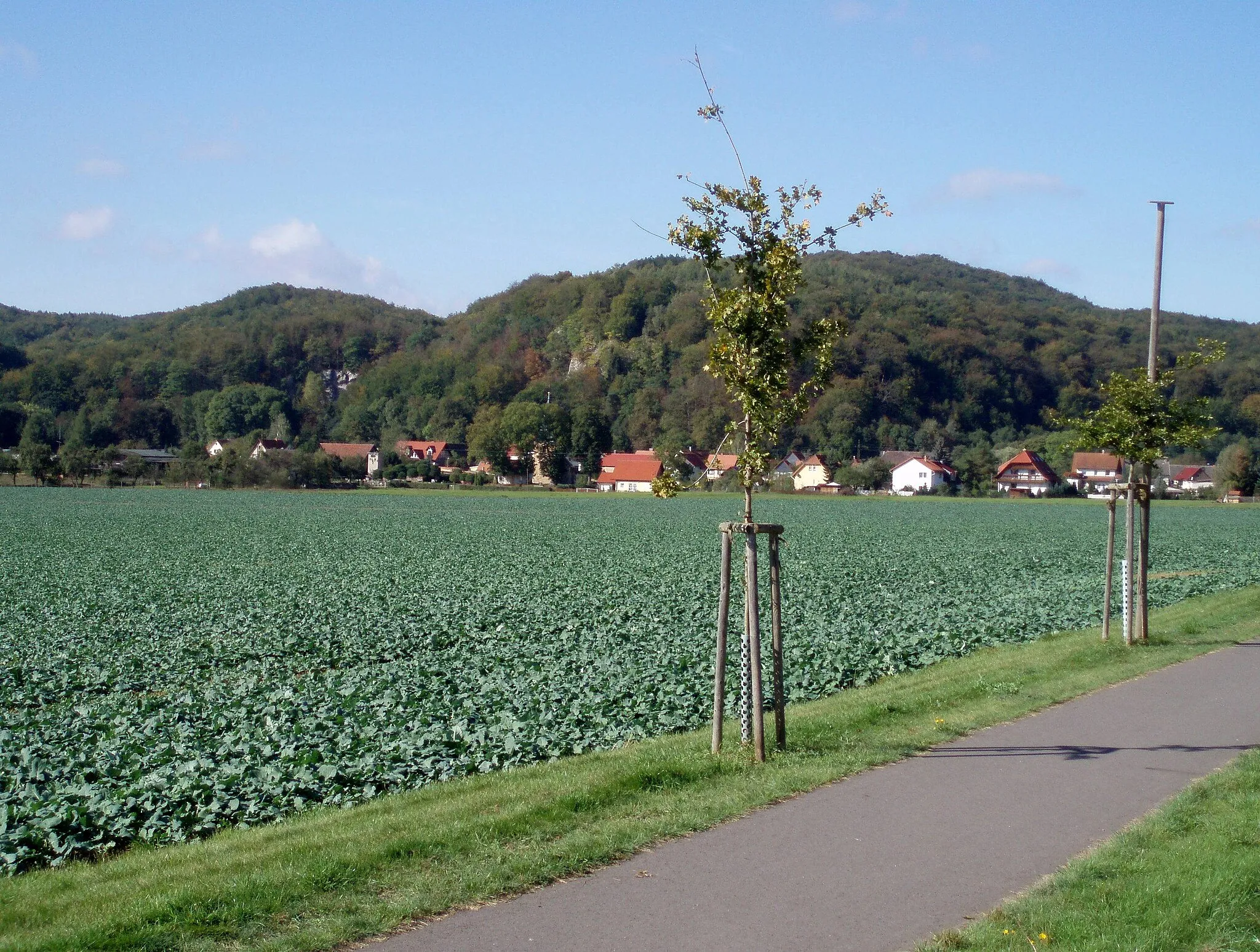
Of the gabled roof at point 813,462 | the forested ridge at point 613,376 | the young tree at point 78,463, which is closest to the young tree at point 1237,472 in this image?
the forested ridge at point 613,376

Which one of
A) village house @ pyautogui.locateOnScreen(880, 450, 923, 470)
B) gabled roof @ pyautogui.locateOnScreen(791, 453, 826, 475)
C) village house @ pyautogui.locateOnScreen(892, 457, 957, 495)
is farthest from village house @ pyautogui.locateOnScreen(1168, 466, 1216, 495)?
gabled roof @ pyautogui.locateOnScreen(791, 453, 826, 475)

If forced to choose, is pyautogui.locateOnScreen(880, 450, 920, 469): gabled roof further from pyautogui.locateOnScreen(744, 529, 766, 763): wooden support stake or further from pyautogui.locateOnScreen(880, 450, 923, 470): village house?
pyautogui.locateOnScreen(744, 529, 766, 763): wooden support stake

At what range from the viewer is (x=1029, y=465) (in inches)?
5143

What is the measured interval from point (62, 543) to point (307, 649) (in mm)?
26004

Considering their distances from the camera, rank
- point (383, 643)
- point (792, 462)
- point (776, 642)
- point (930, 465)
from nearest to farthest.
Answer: point (776, 642) < point (383, 643) < point (930, 465) < point (792, 462)

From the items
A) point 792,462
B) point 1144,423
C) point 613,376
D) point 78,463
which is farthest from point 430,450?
point 1144,423

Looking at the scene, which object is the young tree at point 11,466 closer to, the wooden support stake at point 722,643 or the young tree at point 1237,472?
the wooden support stake at point 722,643

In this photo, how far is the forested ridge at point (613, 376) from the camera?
143 meters

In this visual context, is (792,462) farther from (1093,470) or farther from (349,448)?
(349,448)

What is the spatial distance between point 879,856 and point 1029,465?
133 metres

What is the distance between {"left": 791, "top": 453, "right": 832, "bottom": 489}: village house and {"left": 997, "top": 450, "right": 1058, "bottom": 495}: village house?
68.0 ft

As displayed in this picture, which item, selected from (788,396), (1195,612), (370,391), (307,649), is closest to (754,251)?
(788,396)

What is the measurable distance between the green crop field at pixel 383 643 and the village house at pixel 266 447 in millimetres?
65501

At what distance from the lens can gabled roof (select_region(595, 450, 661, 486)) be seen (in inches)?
5103
